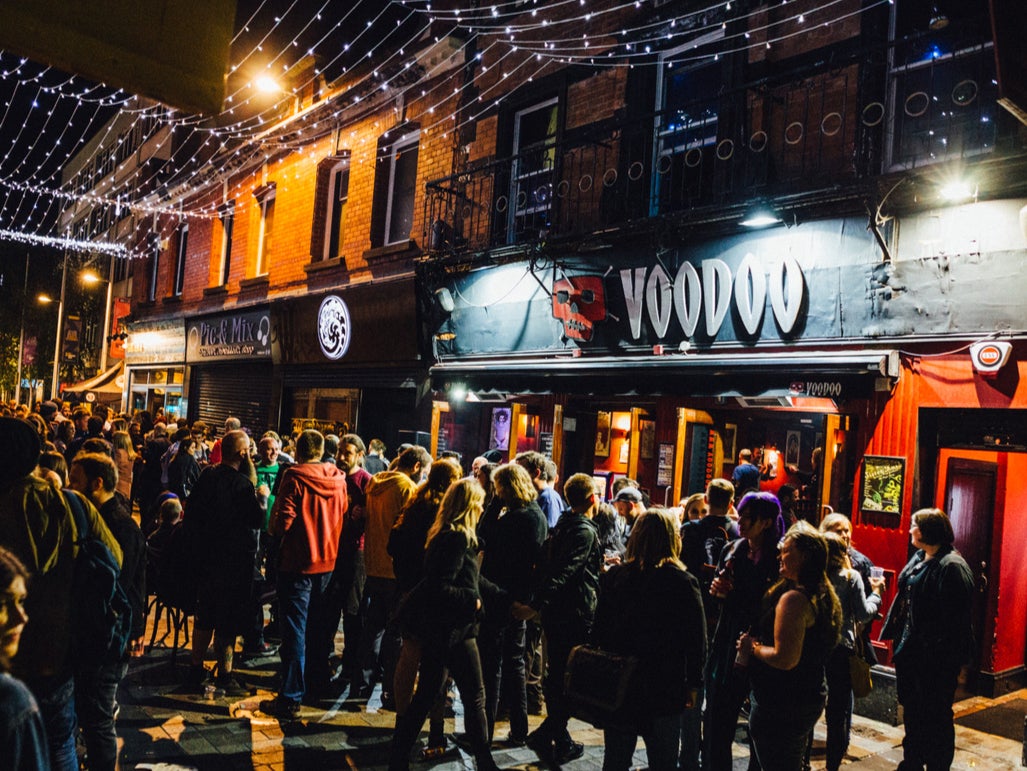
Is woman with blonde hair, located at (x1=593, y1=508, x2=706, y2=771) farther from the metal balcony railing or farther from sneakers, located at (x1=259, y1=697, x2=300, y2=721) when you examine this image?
the metal balcony railing

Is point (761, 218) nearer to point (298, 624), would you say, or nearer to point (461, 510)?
point (461, 510)

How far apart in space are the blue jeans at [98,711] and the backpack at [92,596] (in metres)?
0.28

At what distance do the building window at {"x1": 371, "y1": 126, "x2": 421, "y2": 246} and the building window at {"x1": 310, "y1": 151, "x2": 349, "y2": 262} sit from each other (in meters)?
1.62

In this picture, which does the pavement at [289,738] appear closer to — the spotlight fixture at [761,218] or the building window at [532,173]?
the spotlight fixture at [761,218]

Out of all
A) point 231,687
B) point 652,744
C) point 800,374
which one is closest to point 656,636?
point 652,744

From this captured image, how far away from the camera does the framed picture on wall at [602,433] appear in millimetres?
10812

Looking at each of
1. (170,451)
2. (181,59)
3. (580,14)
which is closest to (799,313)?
(580,14)

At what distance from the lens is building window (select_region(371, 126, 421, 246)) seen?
544 inches

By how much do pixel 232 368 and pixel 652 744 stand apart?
17.0 meters

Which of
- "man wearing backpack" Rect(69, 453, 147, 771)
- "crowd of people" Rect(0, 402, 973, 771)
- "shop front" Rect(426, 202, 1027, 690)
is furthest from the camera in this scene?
"shop front" Rect(426, 202, 1027, 690)

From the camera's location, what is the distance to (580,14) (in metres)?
10.8

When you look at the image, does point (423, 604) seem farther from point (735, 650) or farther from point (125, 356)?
point (125, 356)

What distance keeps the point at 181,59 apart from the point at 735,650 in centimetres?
446

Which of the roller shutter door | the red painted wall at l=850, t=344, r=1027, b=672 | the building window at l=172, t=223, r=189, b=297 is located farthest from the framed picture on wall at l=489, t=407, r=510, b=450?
the building window at l=172, t=223, r=189, b=297
